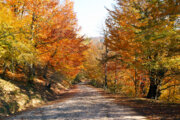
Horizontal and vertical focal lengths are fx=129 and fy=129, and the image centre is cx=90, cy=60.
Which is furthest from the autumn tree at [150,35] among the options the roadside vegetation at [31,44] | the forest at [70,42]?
the roadside vegetation at [31,44]

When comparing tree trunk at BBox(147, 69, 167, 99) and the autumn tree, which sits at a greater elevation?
the autumn tree

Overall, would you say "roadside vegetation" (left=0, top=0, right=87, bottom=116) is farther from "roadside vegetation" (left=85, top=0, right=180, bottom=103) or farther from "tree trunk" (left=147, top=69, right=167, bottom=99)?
"tree trunk" (left=147, top=69, right=167, bottom=99)

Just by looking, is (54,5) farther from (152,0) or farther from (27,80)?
(152,0)

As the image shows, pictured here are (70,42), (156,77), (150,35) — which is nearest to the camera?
(150,35)

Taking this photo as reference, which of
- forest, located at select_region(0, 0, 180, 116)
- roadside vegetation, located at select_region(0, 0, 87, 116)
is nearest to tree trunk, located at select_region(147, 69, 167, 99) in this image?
forest, located at select_region(0, 0, 180, 116)

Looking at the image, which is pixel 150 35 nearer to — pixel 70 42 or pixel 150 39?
pixel 150 39

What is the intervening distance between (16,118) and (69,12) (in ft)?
35.5

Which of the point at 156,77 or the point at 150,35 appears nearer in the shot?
the point at 150,35

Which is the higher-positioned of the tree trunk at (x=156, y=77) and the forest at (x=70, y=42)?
the forest at (x=70, y=42)

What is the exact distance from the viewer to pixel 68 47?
44.9 ft

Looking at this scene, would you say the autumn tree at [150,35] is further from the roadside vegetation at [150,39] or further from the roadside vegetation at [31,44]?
the roadside vegetation at [31,44]

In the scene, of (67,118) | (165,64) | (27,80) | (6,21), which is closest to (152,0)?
(165,64)

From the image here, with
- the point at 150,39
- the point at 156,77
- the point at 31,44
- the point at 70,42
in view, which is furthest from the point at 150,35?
the point at 70,42

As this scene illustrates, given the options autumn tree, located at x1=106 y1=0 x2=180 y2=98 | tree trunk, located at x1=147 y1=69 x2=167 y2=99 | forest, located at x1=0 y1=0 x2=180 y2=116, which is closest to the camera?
autumn tree, located at x1=106 y1=0 x2=180 y2=98
